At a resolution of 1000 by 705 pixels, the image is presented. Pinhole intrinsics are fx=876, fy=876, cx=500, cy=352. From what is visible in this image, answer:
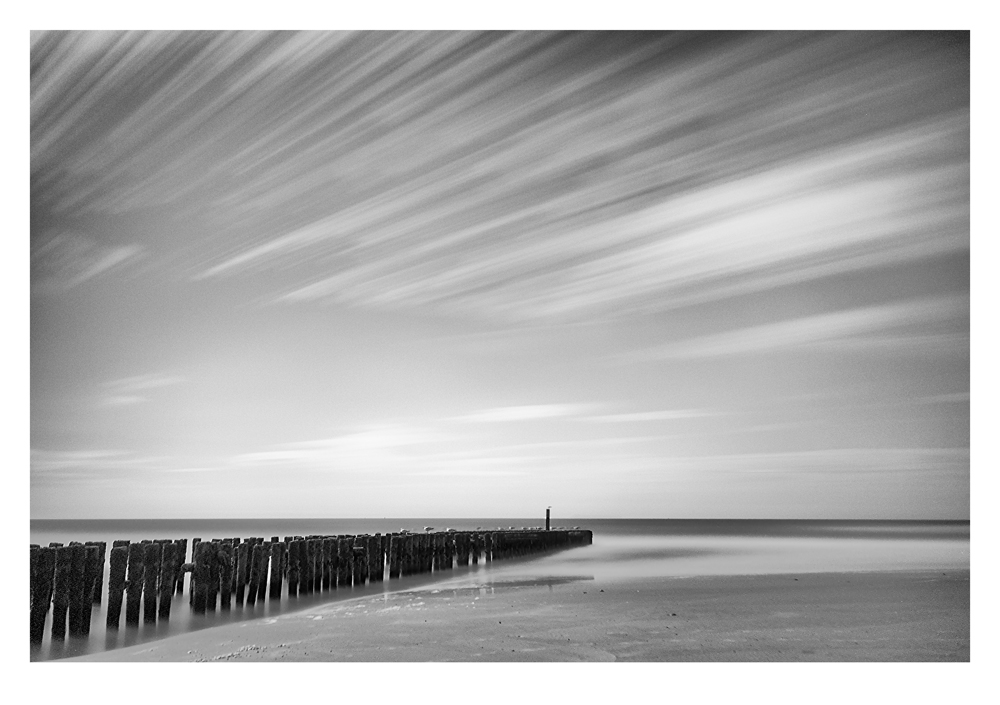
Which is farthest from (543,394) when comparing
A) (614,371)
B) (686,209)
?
(686,209)

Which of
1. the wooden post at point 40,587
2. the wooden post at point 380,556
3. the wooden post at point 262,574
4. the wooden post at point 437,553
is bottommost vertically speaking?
the wooden post at point 437,553

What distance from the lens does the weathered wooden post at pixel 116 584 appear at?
6272 mm

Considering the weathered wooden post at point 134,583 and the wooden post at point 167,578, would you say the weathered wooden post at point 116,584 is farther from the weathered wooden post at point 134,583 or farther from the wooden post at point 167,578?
the wooden post at point 167,578

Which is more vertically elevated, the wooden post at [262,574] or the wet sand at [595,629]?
the wooden post at [262,574]

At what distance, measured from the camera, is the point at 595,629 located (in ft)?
21.6

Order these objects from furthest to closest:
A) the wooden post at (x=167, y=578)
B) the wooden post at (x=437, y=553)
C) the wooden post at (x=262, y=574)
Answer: the wooden post at (x=437, y=553)
the wooden post at (x=262, y=574)
the wooden post at (x=167, y=578)

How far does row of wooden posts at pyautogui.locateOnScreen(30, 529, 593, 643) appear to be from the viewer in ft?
19.4

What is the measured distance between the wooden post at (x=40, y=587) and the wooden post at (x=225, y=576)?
146 cm

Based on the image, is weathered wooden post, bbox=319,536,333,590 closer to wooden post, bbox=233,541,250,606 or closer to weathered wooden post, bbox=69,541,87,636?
wooden post, bbox=233,541,250,606

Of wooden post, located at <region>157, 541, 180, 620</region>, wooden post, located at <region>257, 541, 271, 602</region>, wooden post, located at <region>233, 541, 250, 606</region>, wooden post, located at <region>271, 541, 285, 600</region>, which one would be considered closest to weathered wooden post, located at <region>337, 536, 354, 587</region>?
wooden post, located at <region>271, 541, 285, 600</region>

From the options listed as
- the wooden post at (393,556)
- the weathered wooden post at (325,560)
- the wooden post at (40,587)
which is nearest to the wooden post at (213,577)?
the wooden post at (40,587)

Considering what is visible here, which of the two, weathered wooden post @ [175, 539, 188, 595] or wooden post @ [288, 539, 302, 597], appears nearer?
weathered wooden post @ [175, 539, 188, 595]

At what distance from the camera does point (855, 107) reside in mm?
7441
